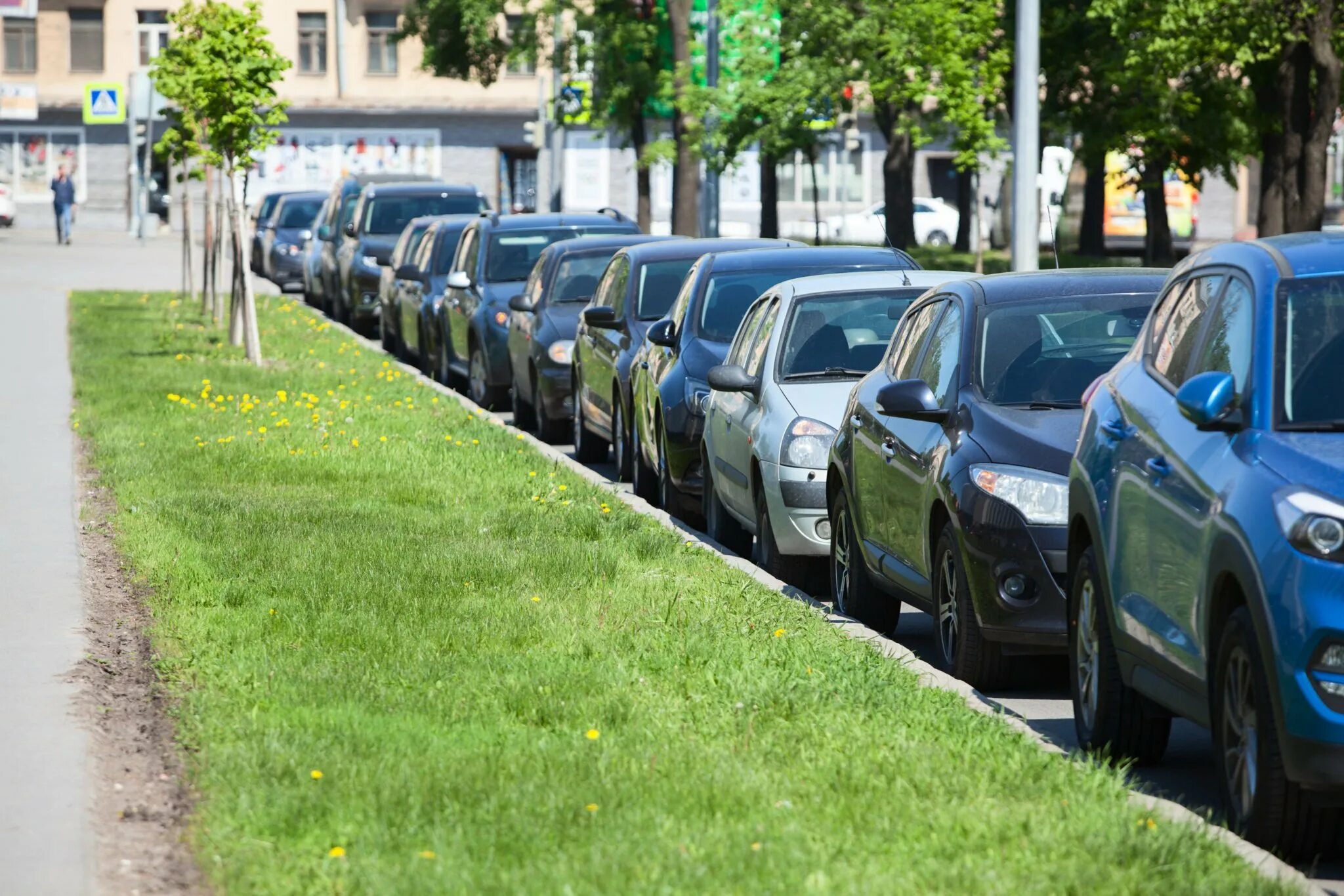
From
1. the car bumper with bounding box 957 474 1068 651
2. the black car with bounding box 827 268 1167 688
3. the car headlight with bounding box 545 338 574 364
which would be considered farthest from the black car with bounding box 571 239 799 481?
the car bumper with bounding box 957 474 1068 651

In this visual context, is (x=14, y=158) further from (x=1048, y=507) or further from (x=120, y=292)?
(x=1048, y=507)

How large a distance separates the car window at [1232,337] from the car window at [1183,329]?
3.7 inches

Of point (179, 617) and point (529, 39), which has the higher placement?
point (529, 39)

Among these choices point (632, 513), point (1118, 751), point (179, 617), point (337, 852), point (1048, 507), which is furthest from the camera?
point (632, 513)

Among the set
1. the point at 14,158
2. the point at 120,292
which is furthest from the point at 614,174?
the point at 120,292

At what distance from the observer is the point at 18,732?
736 cm

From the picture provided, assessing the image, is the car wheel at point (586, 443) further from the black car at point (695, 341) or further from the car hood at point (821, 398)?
the car hood at point (821, 398)

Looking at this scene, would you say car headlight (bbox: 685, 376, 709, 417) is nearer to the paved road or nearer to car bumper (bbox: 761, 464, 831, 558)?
car bumper (bbox: 761, 464, 831, 558)

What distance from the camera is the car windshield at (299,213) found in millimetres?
44625

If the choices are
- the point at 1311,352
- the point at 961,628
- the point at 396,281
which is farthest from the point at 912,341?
the point at 396,281

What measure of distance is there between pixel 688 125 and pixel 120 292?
9485mm

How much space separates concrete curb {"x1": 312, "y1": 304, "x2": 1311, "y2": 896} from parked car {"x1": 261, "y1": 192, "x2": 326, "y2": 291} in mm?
26265

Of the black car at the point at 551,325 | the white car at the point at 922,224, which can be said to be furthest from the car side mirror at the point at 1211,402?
the white car at the point at 922,224

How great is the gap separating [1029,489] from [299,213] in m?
37.5
